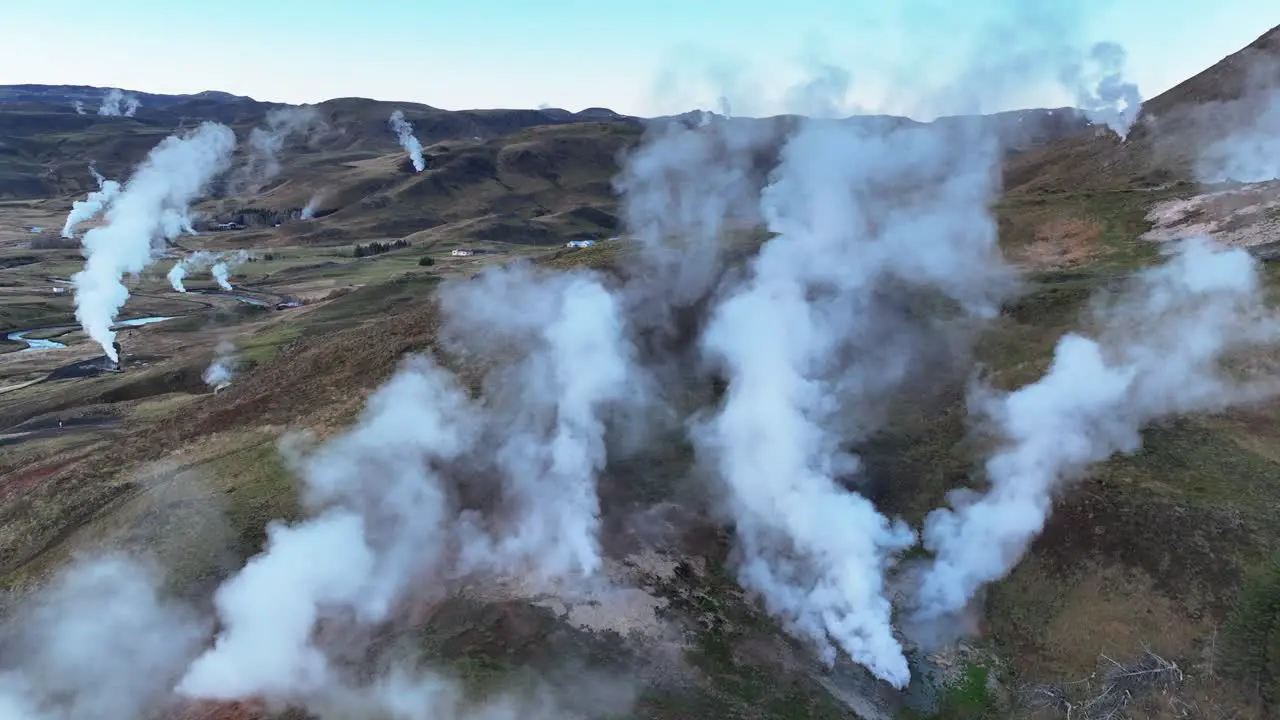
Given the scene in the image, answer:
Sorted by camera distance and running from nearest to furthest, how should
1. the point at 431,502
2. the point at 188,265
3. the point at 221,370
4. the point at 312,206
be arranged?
1. the point at 431,502
2. the point at 221,370
3. the point at 188,265
4. the point at 312,206

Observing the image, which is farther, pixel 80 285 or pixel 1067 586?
pixel 80 285

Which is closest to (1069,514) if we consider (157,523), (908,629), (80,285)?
(908,629)

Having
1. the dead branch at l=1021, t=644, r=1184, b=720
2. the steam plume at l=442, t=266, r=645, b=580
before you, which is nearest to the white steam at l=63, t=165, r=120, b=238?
the steam plume at l=442, t=266, r=645, b=580

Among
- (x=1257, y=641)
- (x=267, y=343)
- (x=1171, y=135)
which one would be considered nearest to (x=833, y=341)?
(x=1257, y=641)

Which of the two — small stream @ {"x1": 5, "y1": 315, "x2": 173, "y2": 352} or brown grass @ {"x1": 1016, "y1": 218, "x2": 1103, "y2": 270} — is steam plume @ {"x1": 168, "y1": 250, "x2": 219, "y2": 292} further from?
brown grass @ {"x1": 1016, "y1": 218, "x2": 1103, "y2": 270}

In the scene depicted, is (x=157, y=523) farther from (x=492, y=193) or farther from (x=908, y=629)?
Result: (x=492, y=193)

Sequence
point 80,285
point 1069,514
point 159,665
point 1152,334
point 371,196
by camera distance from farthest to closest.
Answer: point 371,196 → point 80,285 → point 1152,334 → point 1069,514 → point 159,665

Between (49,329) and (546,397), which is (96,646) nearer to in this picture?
(546,397)
